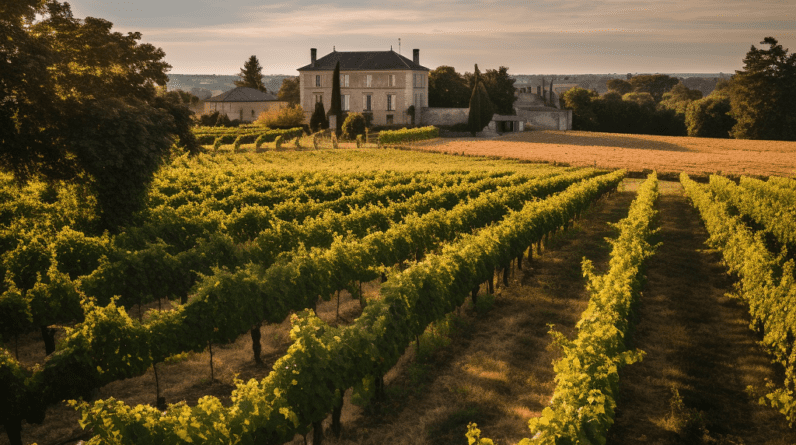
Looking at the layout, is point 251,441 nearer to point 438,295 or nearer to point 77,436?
point 77,436

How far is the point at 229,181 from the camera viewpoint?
28750mm

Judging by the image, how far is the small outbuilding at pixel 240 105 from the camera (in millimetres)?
89875

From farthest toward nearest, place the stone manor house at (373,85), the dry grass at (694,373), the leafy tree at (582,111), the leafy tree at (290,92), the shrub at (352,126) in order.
A: the leafy tree at (290,92) → the leafy tree at (582,111) → the stone manor house at (373,85) → the shrub at (352,126) → the dry grass at (694,373)

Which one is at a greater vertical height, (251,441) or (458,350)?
(251,441)

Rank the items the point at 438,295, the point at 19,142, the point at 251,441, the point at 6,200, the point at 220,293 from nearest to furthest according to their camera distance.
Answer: the point at 251,441 → the point at 220,293 → the point at 438,295 → the point at 19,142 → the point at 6,200

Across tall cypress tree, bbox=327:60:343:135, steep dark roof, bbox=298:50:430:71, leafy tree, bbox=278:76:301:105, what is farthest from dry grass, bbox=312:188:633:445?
leafy tree, bbox=278:76:301:105

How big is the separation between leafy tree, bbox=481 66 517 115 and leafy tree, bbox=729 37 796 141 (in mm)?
27255

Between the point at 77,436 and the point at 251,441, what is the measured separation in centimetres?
343

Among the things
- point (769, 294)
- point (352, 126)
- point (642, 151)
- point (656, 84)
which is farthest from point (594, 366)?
point (656, 84)

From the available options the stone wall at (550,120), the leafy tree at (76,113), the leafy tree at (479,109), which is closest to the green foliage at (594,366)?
the leafy tree at (76,113)

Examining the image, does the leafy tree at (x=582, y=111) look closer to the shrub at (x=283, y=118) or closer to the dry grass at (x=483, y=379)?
the shrub at (x=283, y=118)

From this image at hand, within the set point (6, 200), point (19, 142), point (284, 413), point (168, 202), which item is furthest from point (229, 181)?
point (284, 413)

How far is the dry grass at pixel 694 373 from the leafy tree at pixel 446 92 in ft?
216

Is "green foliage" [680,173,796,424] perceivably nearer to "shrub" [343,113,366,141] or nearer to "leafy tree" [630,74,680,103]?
"shrub" [343,113,366,141]
